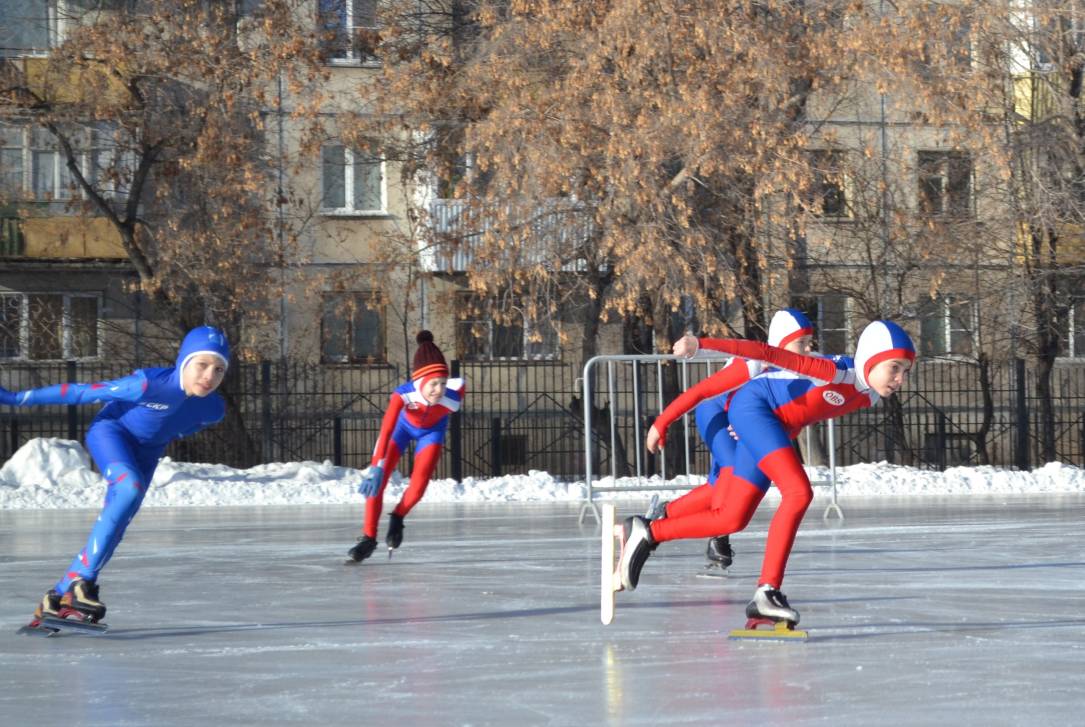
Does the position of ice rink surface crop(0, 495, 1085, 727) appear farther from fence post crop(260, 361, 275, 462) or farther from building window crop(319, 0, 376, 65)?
building window crop(319, 0, 376, 65)

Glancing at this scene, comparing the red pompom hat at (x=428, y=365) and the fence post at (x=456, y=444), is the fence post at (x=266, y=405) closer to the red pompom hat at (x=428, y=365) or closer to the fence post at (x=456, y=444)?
the fence post at (x=456, y=444)

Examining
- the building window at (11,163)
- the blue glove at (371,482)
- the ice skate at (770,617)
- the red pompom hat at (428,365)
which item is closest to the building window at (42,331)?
the building window at (11,163)

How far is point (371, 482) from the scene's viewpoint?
10.2 m

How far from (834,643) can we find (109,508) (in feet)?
10.8

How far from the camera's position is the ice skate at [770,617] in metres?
6.75

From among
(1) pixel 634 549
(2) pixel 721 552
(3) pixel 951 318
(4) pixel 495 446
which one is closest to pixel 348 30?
(4) pixel 495 446

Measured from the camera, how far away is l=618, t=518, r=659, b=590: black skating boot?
756cm

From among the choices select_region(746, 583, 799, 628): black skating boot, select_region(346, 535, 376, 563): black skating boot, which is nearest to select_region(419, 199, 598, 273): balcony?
select_region(346, 535, 376, 563): black skating boot

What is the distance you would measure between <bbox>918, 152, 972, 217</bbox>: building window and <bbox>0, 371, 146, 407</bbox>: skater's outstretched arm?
17.8 metres

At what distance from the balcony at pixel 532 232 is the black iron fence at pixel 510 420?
221cm

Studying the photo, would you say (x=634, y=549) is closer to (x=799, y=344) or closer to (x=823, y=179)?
(x=799, y=344)

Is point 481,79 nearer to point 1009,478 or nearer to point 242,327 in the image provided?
point 242,327

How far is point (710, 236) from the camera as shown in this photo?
2125 centimetres

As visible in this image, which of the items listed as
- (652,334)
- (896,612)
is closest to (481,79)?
(652,334)
